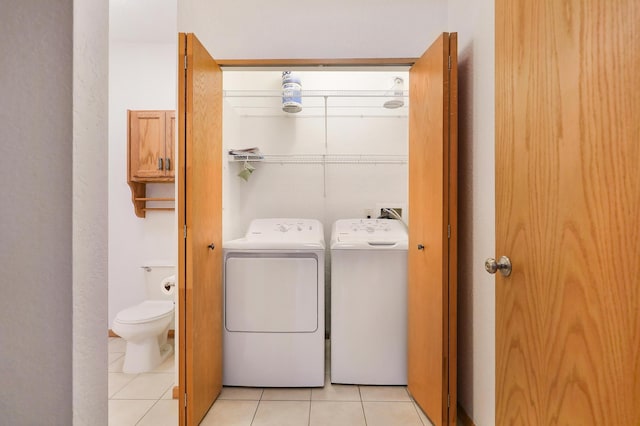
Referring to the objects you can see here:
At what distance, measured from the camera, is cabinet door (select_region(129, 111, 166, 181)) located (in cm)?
277

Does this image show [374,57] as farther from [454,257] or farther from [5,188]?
[5,188]

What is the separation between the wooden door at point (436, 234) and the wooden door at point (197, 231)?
1233 millimetres

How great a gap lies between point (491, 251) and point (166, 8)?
281cm

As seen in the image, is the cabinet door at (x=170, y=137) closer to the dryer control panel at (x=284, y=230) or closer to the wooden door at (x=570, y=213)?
the dryer control panel at (x=284, y=230)

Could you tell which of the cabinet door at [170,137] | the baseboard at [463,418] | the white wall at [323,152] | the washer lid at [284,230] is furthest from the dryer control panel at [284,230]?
the baseboard at [463,418]

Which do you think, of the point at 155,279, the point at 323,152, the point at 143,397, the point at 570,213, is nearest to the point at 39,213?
the point at 570,213

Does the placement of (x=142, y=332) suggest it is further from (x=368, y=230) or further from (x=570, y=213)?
(x=570, y=213)

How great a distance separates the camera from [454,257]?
1.61 meters

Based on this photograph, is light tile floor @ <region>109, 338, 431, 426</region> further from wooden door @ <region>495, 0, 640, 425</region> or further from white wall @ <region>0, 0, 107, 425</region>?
white wall @ <region>0, 0, 107, 425</region>

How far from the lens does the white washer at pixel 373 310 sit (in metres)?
2.10

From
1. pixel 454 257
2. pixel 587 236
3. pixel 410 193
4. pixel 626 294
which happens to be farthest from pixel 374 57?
pixel 626 294

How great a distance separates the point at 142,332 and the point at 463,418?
7.04 feet

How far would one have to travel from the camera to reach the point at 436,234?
1.67 meters

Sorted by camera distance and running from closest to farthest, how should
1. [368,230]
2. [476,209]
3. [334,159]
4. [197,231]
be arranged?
[476,209] < [197,231] < [368,230] < [334,159]
